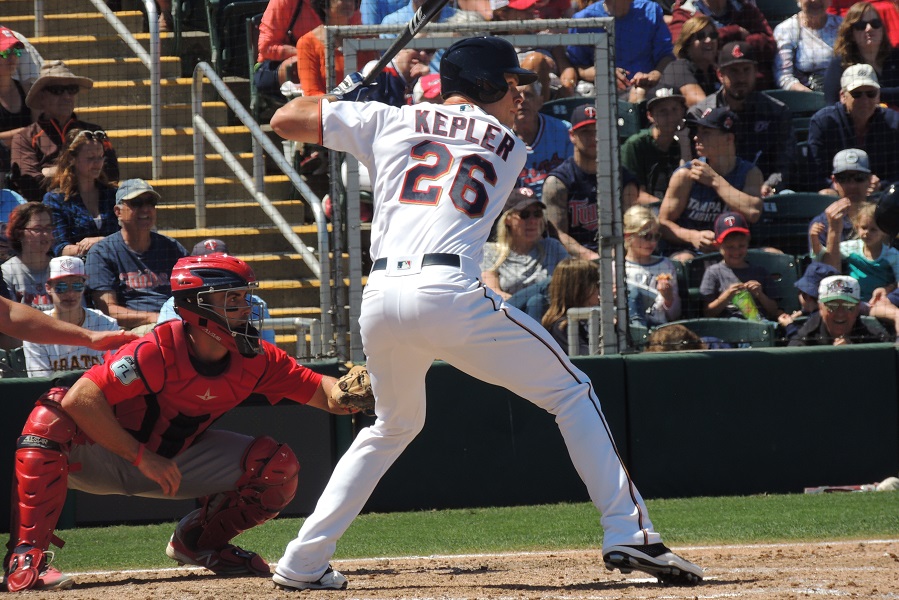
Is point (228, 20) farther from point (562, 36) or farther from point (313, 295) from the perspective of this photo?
point (562, 36)

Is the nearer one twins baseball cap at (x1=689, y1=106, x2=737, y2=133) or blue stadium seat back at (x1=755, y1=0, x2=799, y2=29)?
twins baseball cap at (x1=689, y1=106, x2=737, y2=133)

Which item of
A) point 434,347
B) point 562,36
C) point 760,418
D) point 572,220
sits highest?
point 562,36

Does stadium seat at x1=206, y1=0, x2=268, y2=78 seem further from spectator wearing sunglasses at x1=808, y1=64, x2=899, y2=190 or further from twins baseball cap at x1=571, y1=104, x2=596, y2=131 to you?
spectator wearing sunglasses at x1=808, y1=64, x2=899, y2=190

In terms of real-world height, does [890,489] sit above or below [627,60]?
below

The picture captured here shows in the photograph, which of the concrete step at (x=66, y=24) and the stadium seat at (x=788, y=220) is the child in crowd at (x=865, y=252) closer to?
the stadium seat at (x=788, y=220)

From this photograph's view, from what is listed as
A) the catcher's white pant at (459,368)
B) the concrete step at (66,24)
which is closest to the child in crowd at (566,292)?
the catcher's white pant at (459,368)

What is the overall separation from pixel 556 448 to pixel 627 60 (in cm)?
375

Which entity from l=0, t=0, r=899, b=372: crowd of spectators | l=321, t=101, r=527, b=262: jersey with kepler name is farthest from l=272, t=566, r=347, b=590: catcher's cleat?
l=0, t=0, r=899, b=372: crowd of spectators

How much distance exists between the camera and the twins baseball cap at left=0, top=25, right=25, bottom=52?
8.43 meters

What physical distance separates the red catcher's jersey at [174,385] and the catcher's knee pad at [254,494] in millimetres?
234

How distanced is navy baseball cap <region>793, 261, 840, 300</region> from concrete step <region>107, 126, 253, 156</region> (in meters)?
4.40

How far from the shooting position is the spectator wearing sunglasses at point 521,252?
7.21 meters

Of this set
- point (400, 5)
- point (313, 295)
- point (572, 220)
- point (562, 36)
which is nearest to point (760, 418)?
point (572, 220)

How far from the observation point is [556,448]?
6934 millimetres
